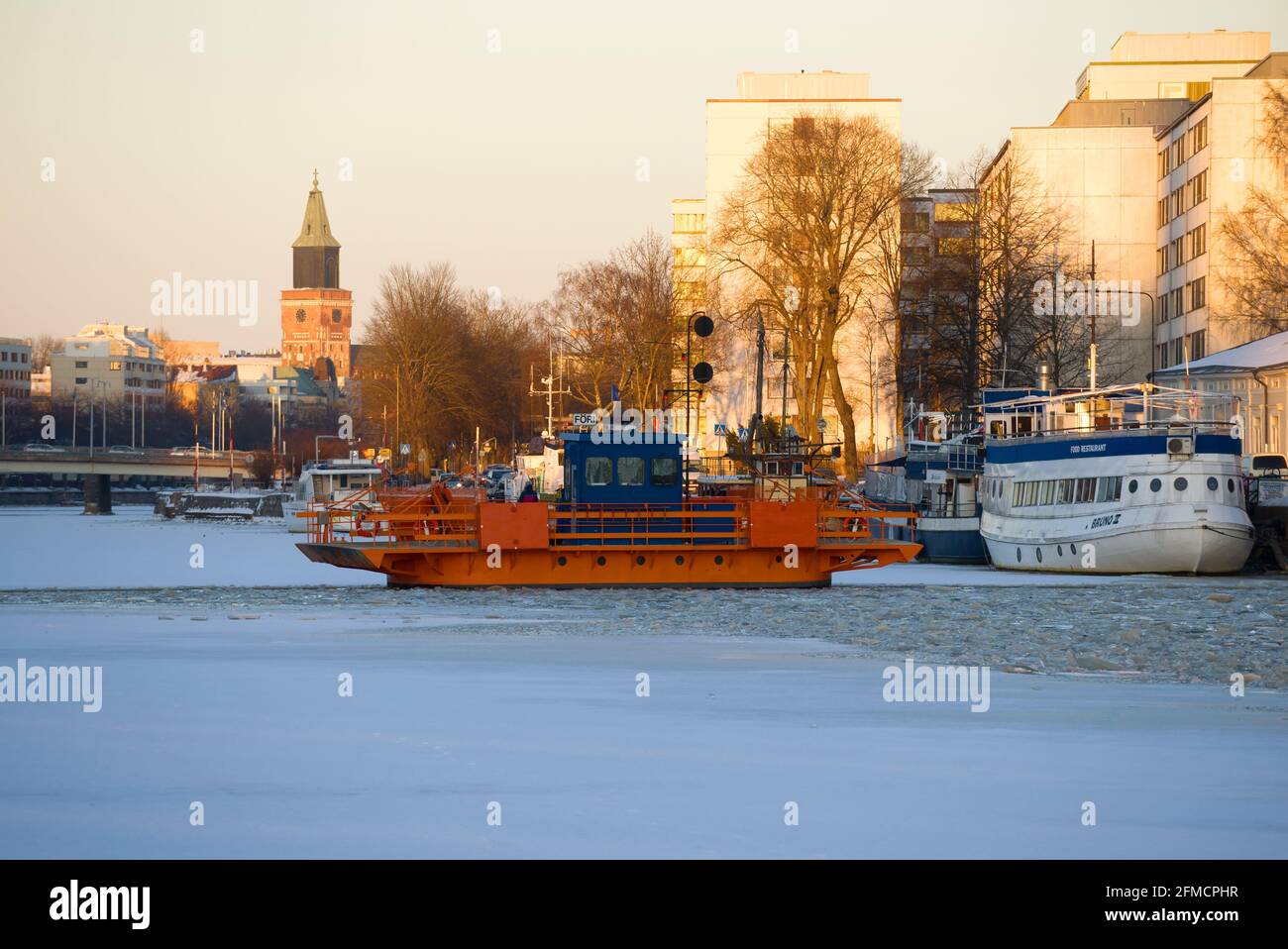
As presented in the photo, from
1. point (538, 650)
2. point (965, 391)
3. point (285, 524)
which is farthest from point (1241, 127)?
point (538, 650)

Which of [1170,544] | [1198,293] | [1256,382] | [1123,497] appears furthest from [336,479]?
[1170,544]

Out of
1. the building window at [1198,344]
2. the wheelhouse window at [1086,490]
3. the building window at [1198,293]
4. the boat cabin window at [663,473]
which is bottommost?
the wheelhouse window at [1086,490]

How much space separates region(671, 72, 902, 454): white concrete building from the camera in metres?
85.8

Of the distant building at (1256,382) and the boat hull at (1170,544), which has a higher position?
the distant building at (1256,382)

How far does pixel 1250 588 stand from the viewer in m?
37.4

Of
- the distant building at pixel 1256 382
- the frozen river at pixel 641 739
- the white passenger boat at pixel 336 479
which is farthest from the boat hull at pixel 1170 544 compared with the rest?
the white passenger boat at pixel 336 479

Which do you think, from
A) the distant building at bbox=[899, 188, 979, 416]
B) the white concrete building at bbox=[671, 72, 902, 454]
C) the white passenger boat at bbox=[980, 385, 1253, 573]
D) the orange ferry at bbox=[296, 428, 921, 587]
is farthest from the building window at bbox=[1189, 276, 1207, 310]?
the orange ferry at bbox=[296, 428, 921, 587]

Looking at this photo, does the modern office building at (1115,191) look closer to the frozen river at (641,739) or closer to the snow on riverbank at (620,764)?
the frozen river at (641,739)

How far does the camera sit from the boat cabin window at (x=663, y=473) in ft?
126

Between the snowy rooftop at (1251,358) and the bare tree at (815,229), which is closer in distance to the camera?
the snowy rooftop at (1251,358)

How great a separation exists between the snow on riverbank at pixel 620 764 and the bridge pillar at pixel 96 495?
12339cm

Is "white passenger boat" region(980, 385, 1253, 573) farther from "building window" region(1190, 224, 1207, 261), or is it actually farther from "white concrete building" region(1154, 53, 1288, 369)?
"building window" region(1190, 224, 1207, 261)

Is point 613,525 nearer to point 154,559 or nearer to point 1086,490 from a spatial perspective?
point 1086,490

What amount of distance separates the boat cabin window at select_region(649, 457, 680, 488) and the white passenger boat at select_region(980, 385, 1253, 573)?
43.6 ft
